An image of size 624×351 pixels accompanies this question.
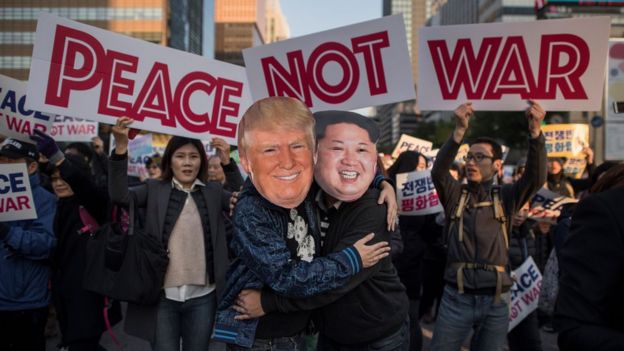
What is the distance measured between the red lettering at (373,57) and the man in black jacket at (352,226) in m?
1.30

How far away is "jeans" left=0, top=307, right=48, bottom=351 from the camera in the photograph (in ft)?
13.1

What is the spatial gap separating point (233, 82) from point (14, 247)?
1.96 meters

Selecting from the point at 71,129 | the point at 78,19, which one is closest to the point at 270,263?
the point at 71,129

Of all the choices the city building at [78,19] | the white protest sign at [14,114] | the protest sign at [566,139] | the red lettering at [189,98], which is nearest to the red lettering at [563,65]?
the red lettering at [189,98]

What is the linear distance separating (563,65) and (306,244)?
237 cm

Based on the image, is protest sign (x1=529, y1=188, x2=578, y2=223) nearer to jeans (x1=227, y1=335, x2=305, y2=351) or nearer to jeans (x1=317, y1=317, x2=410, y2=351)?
jeans (x1=317, y1=317, x2=410, y2=351)

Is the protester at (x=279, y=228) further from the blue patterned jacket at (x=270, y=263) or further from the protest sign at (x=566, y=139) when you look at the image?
the protest sign at (x=566, y=139)

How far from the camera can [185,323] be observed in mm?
3695

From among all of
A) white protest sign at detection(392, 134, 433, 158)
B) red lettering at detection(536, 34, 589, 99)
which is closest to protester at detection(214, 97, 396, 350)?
red lettering at detection(536, 34, 589, 99)

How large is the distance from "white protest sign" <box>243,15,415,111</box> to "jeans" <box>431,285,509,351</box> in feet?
4.78

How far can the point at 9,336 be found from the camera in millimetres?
4008

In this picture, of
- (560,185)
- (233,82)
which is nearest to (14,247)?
(233,82)

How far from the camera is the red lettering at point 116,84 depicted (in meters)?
3.73

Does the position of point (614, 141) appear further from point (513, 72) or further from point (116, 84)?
point (116, 84)
